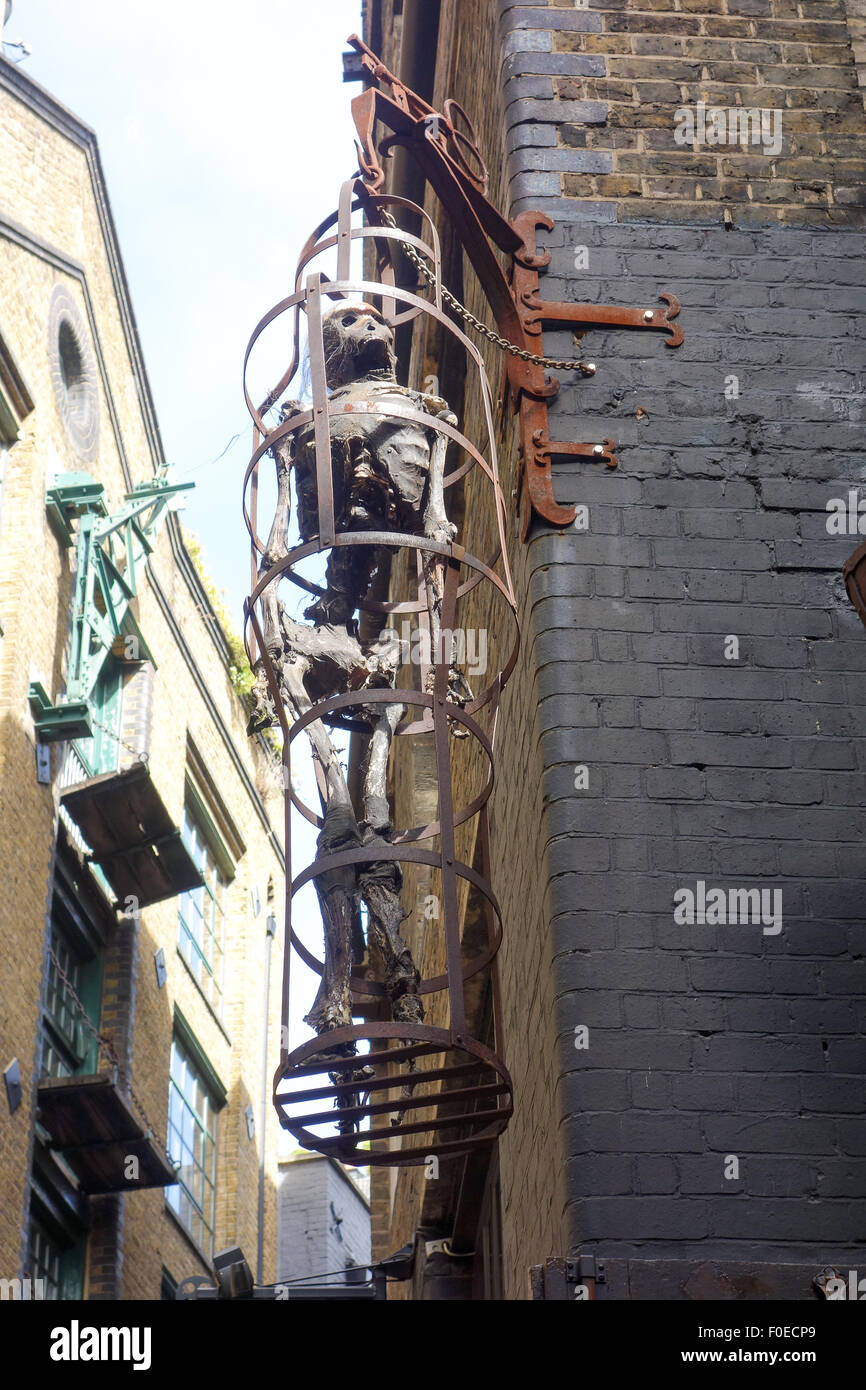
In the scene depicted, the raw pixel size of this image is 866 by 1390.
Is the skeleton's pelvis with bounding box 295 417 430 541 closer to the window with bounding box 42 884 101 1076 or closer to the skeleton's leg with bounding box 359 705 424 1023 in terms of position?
the skeleton's leg with bounding box 359 705 424 1023

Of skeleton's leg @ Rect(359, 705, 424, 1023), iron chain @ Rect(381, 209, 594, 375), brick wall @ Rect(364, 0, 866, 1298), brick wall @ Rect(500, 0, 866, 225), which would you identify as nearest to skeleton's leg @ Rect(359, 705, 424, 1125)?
skeleton's leg @ Rect(359, 705, 424, 1023)

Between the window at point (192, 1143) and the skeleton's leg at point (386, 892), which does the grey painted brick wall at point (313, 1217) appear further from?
the skeleton's leg at point (386, 892)

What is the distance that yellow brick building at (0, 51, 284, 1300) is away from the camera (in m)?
16.9

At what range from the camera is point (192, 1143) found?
23438 millimetres

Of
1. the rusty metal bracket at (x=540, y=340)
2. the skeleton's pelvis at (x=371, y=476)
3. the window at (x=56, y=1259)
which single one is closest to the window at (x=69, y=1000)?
the window at (x=56, y=1259)

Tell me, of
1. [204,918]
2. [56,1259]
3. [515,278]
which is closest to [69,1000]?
[56,1259]

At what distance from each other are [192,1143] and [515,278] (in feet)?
61.0

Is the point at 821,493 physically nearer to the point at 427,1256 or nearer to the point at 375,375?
the point at 375,375

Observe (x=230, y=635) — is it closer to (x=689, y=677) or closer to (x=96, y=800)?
(x=96, y=800)

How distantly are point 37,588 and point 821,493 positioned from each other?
12.5 meters

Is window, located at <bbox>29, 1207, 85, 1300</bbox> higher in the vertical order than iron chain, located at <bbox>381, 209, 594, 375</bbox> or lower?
lower

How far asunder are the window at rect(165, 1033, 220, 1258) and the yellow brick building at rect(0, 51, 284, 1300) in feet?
0.17

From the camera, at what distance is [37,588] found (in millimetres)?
17734
